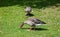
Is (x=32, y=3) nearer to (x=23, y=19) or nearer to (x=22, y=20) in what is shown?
(x=23, y=19)

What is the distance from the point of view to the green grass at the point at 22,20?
11188 mm

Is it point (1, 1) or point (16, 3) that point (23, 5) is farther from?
point (1, 1)

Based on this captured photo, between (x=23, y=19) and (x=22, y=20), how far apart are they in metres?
0.25

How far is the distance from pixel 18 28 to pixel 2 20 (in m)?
1.92

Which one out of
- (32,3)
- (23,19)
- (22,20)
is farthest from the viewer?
(32,3)

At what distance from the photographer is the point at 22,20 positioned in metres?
13.6

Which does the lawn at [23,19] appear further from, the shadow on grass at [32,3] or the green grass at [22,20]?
the shadow on grass at [32,3]

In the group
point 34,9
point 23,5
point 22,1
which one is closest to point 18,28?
point 34,9

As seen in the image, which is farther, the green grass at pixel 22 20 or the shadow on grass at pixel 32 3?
the shadow on grass at pixel 32 3

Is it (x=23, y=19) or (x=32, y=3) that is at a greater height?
(x=23, y=19)

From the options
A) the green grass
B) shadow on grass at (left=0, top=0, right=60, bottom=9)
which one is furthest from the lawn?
shadow on grass at (left=0, top=0, right=60, bottom=9)

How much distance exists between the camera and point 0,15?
14.9 m

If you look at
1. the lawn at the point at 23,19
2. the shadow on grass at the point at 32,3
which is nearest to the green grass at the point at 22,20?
the lawn at the point at 23,19

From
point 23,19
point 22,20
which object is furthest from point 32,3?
point 22,20
